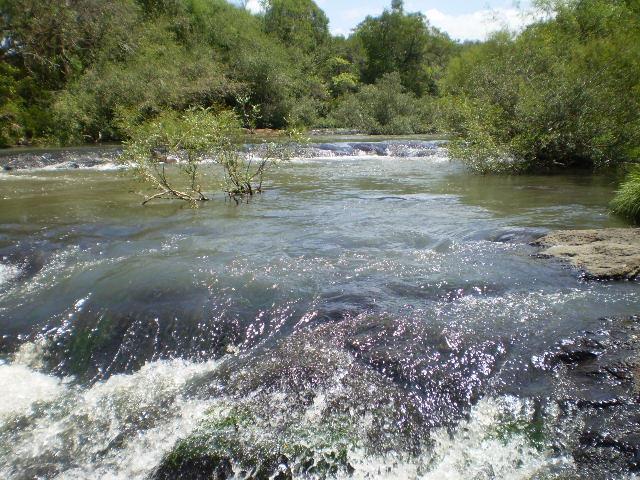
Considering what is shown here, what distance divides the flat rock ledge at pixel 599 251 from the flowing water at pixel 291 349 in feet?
0.65

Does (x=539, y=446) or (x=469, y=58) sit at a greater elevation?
(x=469, y=58)

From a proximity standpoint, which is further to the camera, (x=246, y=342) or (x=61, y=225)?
(x=61, y=225)

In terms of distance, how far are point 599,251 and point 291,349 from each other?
4093 millimetres

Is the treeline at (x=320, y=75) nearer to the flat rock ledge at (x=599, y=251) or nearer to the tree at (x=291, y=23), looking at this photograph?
the tree at (x=291, y=23)

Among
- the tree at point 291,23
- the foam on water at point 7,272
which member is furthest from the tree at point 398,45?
the foam on water at point 7,272

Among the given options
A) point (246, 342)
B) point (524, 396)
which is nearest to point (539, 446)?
point (524, 396)

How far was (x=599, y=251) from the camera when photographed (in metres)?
6.11

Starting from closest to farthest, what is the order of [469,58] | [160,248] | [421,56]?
[160,248]
[469,58]
[421,56]

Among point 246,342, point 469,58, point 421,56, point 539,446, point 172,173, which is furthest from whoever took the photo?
point 421,56

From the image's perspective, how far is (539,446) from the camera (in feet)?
10.6

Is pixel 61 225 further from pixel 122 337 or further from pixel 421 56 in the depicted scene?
pixel 421 56

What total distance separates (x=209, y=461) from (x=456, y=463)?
159 centimetres

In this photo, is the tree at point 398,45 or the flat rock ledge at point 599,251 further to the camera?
the tree at point 398,45

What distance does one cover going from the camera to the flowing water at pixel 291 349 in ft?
11.0
